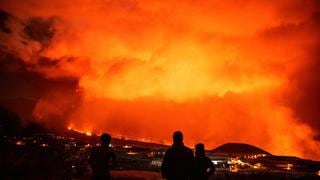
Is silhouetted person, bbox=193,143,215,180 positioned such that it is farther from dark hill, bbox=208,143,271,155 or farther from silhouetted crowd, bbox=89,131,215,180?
dark hill, bbox=208,143,271,155

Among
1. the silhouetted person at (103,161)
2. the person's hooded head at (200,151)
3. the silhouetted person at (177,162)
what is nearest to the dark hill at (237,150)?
the person's hooded head at (200,151)

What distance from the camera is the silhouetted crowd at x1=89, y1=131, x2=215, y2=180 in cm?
852

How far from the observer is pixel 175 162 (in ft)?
27.9

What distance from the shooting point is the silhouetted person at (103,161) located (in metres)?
9.62

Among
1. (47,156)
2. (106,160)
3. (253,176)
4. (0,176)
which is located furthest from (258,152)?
(106,160)

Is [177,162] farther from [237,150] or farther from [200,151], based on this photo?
[237,150]

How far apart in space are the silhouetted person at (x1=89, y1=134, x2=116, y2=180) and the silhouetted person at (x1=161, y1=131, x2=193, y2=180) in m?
1.77

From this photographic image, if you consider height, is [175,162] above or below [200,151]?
below

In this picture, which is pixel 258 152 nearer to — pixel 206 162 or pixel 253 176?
pixel 253 176

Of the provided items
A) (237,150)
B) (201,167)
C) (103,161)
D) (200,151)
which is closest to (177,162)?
(201,167)

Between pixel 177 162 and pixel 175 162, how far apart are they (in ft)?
0.14

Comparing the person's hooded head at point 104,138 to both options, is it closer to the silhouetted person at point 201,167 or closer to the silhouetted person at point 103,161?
the silhouetted person at point 103,161

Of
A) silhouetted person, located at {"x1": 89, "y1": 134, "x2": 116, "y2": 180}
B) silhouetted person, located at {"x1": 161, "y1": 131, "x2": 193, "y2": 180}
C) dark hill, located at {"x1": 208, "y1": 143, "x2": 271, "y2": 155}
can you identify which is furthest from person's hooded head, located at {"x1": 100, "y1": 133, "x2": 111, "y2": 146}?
dark hill, located at {"x1": 208, "y1": 143, "x2": 271, "y2": 155}

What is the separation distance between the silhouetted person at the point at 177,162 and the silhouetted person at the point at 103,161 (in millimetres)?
1767
